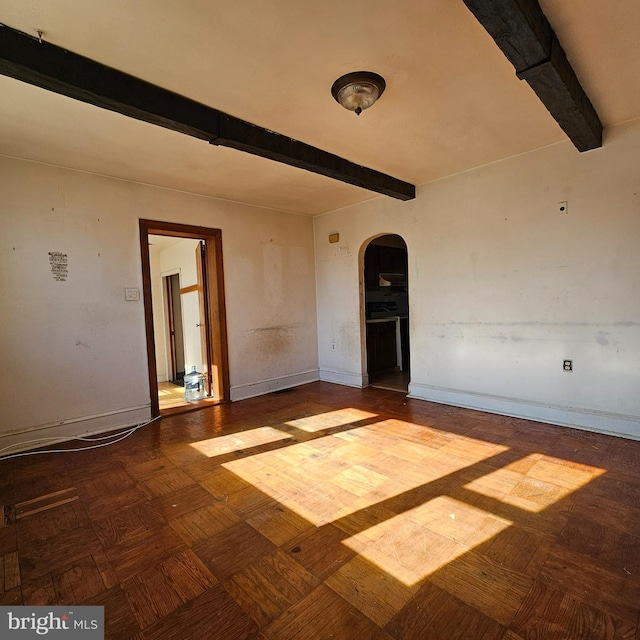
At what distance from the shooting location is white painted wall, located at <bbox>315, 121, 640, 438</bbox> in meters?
2.95

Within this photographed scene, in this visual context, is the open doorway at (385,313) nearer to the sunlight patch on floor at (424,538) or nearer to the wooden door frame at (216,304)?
the wooden door frame at (216,304)

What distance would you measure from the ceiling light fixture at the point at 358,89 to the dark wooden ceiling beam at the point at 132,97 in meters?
0.75

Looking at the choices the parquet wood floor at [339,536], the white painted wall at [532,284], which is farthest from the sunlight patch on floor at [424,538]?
the white painted wall at [532,284]

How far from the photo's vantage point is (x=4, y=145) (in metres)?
2.83

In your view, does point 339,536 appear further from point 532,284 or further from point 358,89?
point 532,284

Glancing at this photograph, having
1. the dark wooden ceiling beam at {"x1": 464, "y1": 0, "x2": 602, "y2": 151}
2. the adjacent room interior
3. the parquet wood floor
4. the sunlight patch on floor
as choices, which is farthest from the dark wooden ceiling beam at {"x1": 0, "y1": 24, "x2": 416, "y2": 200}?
the sunlight patch on floor

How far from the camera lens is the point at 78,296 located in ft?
11.2

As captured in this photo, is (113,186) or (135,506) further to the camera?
(113,186)

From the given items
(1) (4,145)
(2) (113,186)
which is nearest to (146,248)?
(2) (113,186)

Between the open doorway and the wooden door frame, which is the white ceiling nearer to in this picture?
the wooden door frame

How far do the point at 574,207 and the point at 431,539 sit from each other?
3.06 m

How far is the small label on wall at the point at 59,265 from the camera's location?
3.27 m

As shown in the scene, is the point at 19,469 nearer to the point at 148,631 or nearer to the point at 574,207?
the point at 148,631

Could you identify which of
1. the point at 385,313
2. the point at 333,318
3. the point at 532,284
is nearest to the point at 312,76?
the point at 532,284
